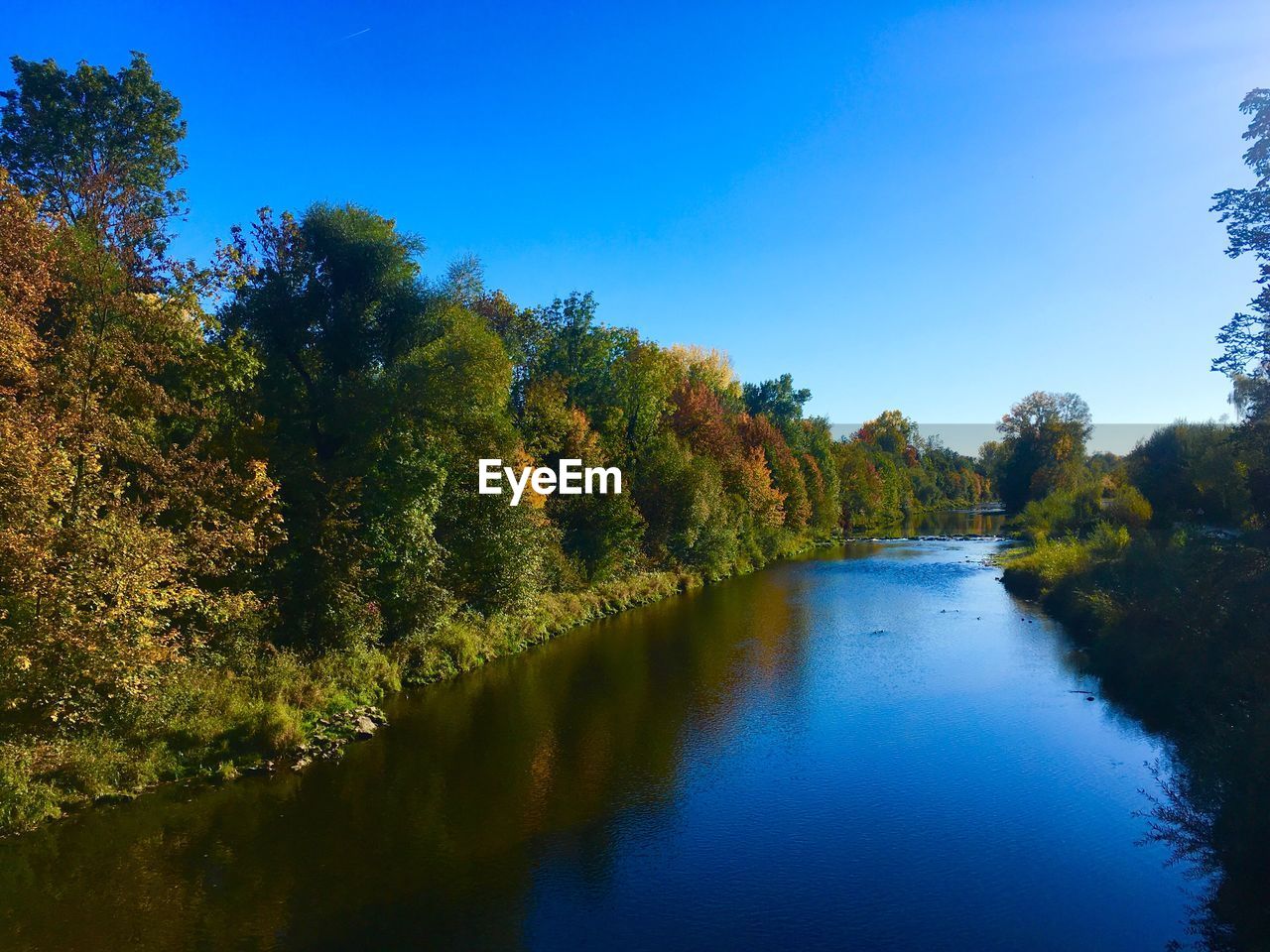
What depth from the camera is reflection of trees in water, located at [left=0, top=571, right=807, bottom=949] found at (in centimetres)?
1070

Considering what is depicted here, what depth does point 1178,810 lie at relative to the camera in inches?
468

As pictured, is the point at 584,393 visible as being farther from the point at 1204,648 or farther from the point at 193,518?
the point at 1204,648

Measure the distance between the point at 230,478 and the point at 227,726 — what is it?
5258mm

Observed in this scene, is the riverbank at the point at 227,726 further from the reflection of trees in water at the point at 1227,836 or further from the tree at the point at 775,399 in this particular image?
the tree at the point at 775,399

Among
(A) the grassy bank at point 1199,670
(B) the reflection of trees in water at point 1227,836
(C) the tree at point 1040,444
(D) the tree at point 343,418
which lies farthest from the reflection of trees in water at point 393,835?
(C) the tree at point 1040,444

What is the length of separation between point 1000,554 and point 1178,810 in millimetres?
48707

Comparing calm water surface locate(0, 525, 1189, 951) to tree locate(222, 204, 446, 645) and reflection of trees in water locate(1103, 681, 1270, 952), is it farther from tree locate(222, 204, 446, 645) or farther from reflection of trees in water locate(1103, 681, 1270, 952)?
tree locate(222, 204, 446, 645)

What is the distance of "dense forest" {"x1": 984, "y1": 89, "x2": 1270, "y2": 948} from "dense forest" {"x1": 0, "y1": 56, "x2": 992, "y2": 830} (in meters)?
17.0

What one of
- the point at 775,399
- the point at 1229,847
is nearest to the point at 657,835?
the point at 1229,847

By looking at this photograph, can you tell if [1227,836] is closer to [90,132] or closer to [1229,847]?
[1229,847]

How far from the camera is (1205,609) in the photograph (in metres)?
19.4

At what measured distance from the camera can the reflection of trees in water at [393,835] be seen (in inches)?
421

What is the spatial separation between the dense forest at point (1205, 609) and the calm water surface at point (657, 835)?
45.1 inches

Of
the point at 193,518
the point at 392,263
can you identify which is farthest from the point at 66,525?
the point at 392,263
